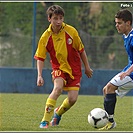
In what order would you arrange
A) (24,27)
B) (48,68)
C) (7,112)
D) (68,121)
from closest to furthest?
(68,121) → (7,112) → (48,68) → (24,27)

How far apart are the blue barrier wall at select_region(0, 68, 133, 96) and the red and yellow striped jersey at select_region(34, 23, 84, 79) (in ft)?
27.4

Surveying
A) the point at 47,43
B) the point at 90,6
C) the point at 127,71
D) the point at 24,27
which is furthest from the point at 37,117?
the point at 90,6

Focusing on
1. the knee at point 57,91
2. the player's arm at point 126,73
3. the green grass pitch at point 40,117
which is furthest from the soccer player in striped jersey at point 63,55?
the player's arm at point 126,73

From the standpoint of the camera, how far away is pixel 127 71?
23.5 feet

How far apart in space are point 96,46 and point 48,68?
5.11 ft

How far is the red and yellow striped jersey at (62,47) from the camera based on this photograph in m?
7.77

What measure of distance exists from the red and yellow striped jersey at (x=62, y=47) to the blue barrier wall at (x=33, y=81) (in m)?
8.35

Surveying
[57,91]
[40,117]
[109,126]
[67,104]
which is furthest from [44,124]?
[40,117]

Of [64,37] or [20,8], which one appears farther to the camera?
[20,8]

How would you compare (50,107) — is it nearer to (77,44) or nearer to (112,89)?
(112,89)

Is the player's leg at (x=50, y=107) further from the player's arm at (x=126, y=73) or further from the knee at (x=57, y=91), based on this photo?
the player's arm at (x=126, y=73)

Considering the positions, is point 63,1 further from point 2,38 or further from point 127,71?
point 127,71

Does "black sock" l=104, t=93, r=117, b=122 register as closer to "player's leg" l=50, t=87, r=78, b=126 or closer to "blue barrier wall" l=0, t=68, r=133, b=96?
"player's leg" l=50, t=87, r=78, b=126

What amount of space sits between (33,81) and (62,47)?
8.48m
